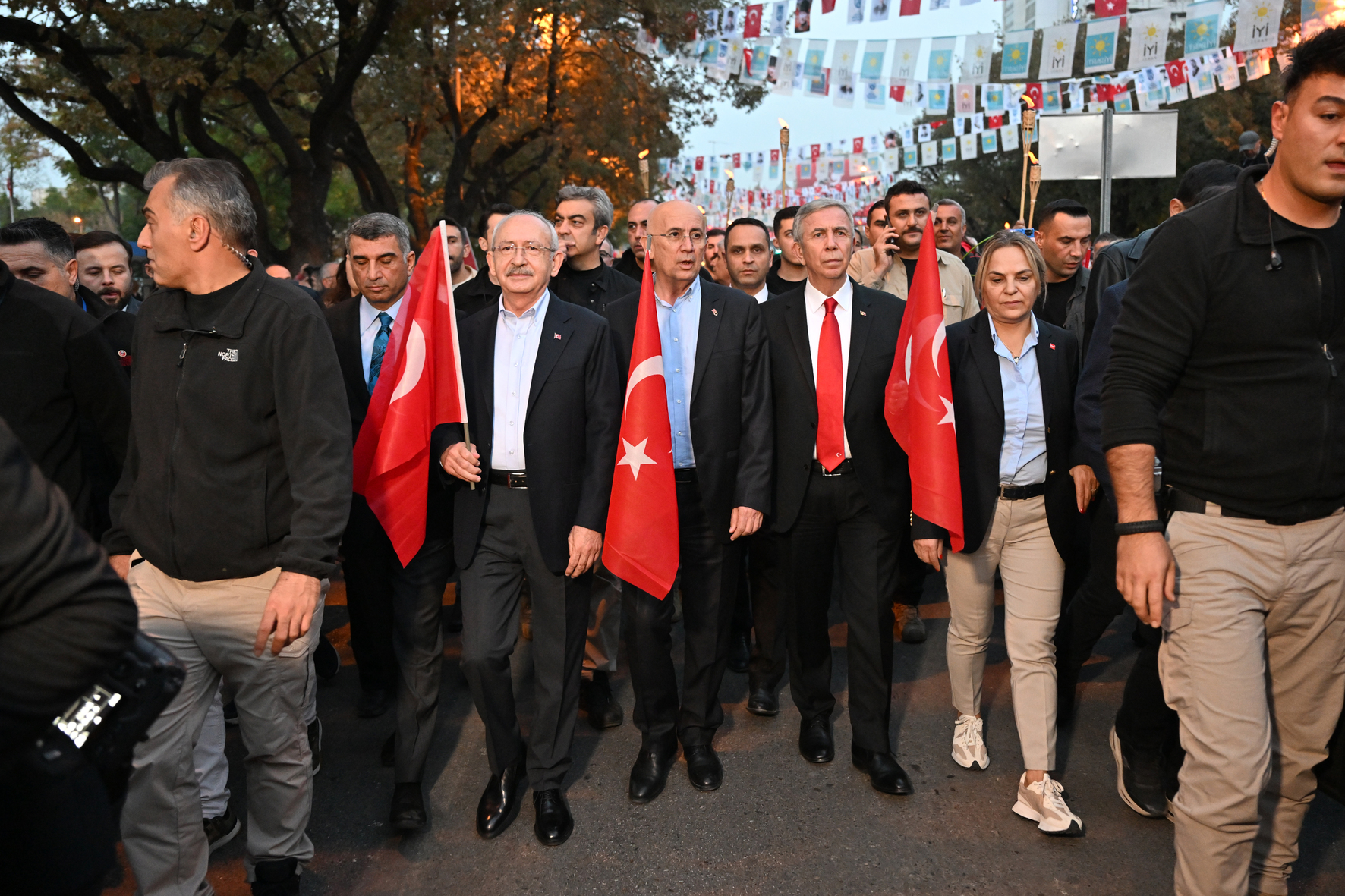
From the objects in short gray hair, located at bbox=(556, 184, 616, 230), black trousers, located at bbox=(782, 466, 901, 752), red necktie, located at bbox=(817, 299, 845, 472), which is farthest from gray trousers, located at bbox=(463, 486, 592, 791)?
short gray hair, located at bbox=(556, 184, 616, 230)

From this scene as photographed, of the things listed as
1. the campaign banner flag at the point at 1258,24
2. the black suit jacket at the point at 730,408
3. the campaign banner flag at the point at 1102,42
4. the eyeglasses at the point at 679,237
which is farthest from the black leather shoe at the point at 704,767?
the campaign banner flag at the point at 1102,42

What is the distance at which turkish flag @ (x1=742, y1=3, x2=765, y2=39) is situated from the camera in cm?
1627

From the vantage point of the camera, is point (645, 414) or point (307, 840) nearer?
point (307, 840)

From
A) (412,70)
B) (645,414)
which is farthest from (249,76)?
(645,414)

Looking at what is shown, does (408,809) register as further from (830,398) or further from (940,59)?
(940,59)

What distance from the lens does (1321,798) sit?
418 centimetres

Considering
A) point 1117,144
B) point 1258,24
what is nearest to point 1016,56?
point 1258,24

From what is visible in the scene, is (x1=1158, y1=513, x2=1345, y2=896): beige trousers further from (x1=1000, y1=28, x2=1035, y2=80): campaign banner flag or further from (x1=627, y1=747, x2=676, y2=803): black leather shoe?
(x1=1000, y1=28, x2=1035, y2=80): campaign banner flag

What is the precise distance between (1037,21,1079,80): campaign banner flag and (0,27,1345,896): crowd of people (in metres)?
9.07

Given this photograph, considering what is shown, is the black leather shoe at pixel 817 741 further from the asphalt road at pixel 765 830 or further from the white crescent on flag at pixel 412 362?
the white crescent on flag at pixel 412 362

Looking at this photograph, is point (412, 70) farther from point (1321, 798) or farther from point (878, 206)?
point (1321, 798)

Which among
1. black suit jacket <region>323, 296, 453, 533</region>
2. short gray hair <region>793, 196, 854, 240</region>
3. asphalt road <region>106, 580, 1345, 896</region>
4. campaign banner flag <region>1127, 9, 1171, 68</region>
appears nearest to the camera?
asphalt road <region>106, 580, 1345, 896</region>

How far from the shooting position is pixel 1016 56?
51.3 feet

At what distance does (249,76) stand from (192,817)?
15264mm
